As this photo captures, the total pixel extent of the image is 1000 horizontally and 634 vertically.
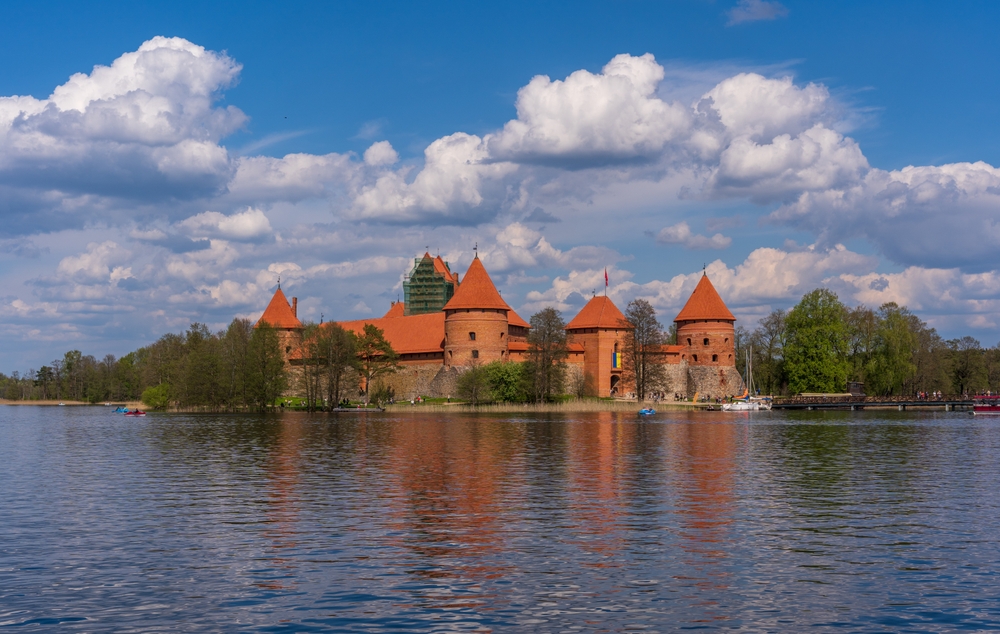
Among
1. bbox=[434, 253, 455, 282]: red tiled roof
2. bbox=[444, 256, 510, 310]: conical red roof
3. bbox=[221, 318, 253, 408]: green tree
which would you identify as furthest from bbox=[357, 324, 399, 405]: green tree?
bbox=[434, 253, 455, 282]: red tiled roof

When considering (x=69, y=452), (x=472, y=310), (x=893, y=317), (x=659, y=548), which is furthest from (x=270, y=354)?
(x=659, y=548)

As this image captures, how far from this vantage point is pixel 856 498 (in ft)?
57.9

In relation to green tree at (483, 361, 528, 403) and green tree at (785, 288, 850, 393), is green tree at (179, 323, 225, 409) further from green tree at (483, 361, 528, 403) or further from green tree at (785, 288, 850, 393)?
green tree at (785, 288, 850, 393)

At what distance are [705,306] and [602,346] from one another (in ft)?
30.9

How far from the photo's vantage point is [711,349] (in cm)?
7762

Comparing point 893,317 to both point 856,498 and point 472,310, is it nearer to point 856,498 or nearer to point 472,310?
point 472,310

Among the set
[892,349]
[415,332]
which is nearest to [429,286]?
[415,332]

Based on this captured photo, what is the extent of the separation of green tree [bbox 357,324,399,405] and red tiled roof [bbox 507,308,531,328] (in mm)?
10258

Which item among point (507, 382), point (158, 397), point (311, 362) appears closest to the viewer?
point (311, 362)

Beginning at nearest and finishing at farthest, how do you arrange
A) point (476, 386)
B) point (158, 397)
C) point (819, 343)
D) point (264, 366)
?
point (264, 366) → point (476, 386) → point (158, 397) → point (819, 343)

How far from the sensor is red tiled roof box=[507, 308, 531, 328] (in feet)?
261

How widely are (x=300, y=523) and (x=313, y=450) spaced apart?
1514 cm

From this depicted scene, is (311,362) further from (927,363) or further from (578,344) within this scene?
(927,363)

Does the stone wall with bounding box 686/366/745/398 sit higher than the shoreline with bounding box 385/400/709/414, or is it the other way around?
the stone wall with bounding box 686/366/745/398
